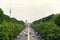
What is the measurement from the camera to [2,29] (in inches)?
2478

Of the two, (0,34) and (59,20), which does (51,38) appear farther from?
(59,20)

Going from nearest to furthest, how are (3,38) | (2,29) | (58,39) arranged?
1. (3,38)
2. (58,39)
3. (2,29)

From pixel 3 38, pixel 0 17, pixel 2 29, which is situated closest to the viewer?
pixel 3 38

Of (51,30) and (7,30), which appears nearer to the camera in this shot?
(7,30)

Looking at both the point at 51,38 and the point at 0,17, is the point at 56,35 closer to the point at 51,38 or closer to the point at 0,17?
the point at 51,38

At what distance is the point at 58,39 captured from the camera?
57906 mm

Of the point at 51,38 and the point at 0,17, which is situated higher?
the point at 0,17

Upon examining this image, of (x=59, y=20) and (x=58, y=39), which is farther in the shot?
(x=59, y=20)

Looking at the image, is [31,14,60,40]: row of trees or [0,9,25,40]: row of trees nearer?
[0,9,25,40]: row of trees

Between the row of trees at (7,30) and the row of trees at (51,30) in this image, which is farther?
the row of trees at (51,30)

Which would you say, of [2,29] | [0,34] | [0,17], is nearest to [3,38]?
[0,34]

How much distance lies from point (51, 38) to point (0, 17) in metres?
31.1

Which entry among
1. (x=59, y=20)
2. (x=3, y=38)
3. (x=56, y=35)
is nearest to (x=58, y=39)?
(x=56, y=35)

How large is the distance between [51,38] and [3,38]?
10.6 metres
